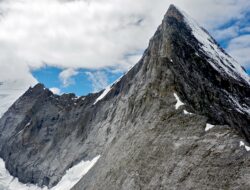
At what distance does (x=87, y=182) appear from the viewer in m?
79.2

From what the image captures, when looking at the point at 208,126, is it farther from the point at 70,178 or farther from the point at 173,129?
the point at 70,178

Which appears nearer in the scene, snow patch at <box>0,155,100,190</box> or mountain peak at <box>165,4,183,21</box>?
mountain peak at <box>165,4,183,21</box>

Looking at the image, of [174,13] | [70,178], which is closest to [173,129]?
[174,13]

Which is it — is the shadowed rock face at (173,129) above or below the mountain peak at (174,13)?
below

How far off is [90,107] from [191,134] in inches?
3390

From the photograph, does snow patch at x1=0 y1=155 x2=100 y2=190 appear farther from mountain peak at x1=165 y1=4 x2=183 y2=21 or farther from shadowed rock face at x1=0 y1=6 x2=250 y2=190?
mountain peak at x1=165 y1=4 x2=183 y2=21

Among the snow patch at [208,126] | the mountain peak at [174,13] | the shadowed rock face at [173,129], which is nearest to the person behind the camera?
the shadowed rock face at [173,129]

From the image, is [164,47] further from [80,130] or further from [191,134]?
[80,130]

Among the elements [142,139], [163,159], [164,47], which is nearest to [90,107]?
[164,47]

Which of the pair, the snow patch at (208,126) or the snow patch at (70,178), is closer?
the snow patch at (208,126)

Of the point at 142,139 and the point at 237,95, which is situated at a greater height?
the point at 237,95

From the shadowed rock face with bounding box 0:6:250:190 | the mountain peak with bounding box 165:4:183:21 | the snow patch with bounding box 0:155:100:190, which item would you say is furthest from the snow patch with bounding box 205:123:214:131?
the mountain peak with bounding box 165:4:183:21

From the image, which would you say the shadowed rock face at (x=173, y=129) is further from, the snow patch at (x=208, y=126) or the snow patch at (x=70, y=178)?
the snow patch at (x=70, y=178)

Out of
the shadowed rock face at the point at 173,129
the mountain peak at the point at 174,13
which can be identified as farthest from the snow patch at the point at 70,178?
the mountain peak at the point at 174,13
